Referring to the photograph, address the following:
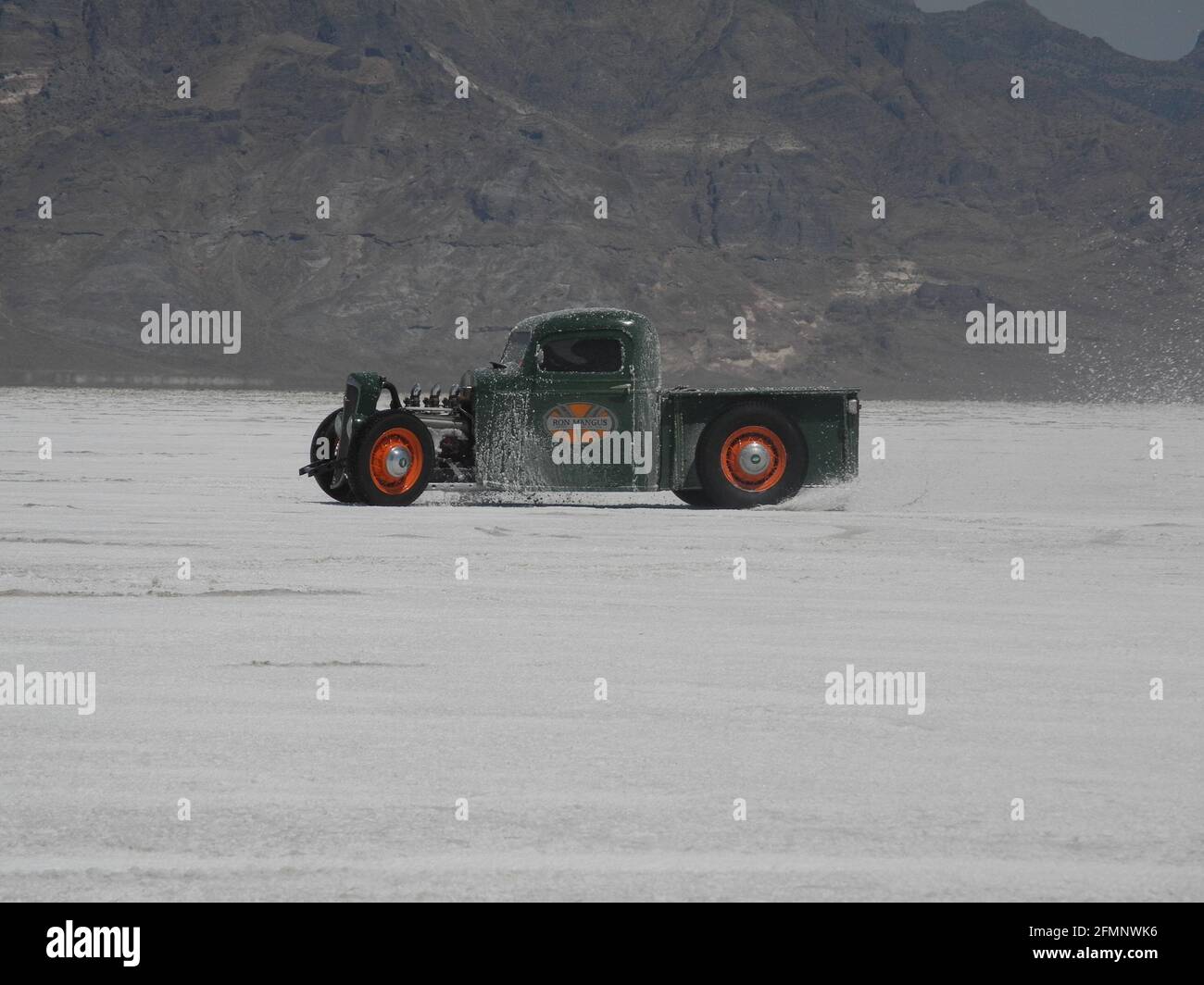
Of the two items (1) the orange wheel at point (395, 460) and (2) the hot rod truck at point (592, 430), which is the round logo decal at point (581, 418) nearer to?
(2) the hot rod truck at point (592, 430)

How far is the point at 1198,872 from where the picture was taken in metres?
5.70

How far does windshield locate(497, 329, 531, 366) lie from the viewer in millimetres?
18312

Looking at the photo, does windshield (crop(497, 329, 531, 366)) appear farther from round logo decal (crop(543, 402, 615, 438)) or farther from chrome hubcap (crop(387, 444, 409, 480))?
chrome hubcap (crop(387, 444, 409, 480))

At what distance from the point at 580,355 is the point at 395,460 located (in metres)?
2.29

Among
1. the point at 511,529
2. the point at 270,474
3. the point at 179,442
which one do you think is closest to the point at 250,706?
the point at 511,529

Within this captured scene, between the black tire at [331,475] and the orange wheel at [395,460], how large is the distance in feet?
1.91

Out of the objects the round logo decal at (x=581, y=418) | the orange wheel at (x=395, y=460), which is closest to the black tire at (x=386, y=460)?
the orange wheel at (x=395, y=460)

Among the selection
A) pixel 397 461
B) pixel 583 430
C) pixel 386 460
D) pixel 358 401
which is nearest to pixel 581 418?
pixel 583 430

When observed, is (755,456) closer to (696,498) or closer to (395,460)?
(696,498)

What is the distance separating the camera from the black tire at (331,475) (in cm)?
1950

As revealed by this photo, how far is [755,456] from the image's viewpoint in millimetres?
18469
